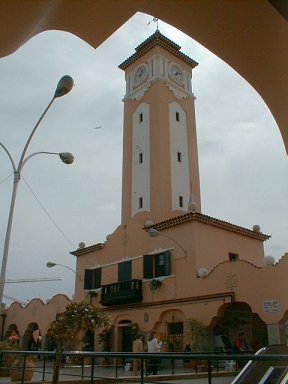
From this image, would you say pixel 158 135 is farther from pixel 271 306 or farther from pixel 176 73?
pixel 271 306

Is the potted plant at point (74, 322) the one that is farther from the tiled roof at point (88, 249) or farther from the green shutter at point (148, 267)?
the tiled roof at point (88, 249)

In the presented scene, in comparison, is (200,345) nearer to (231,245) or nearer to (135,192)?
(231,245)

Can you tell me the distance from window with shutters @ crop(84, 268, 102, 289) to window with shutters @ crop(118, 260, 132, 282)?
2.21 m

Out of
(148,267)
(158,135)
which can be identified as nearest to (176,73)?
(158,135)

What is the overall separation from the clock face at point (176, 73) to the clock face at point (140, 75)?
1.99m

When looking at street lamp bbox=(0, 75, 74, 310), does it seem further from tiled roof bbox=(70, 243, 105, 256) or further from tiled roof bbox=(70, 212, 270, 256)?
tiled roof bbox=(70, 243, 105, 256)

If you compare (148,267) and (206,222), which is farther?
(148,267)

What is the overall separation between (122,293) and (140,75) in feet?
56.4

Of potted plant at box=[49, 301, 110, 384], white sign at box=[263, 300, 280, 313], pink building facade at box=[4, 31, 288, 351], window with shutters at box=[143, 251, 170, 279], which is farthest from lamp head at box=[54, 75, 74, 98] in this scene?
window with shutters at box=[143, 251, 170, 279]

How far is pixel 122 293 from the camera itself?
84.7ft

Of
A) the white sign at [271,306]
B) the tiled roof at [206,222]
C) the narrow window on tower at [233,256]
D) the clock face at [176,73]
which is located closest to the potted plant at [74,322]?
the white sign at [271,306]

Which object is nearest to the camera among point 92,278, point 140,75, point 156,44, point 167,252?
point 167,252

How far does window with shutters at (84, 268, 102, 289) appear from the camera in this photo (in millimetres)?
29250

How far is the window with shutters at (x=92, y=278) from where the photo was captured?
29.2 metres
